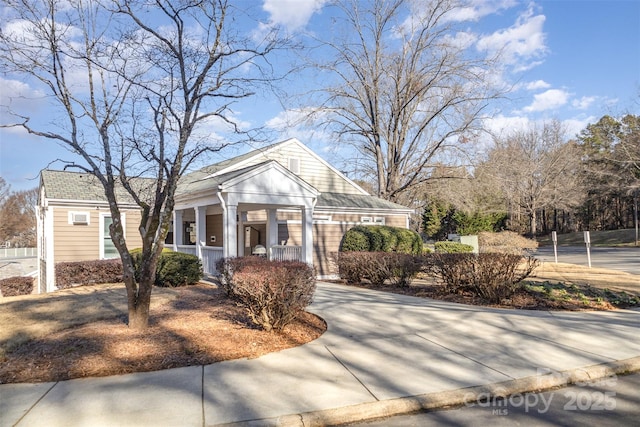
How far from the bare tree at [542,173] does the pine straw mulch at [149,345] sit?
40.2 metres

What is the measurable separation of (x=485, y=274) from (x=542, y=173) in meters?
40.5

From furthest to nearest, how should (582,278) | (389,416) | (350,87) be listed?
1. (350,87)
2. (582,278)
3. (389,416)

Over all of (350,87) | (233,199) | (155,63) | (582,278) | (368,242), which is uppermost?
(350,87)

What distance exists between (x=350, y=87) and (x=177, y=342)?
20.1m

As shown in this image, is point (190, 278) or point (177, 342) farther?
point (190, 278)

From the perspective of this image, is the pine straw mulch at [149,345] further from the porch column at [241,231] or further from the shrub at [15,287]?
the shrub at [15,287]

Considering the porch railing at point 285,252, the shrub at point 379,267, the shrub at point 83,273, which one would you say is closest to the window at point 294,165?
the porch railing at point 285,252

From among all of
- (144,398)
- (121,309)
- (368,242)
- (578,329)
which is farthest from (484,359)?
(368,242)

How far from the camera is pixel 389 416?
12.1 feet

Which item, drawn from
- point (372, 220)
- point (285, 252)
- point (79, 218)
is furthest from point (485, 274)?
point (79, 218)

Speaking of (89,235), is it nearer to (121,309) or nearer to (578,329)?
(121,309)

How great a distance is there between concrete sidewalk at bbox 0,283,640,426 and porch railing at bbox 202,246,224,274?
6468 millimetres

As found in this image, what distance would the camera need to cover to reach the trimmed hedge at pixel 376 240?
1471cm

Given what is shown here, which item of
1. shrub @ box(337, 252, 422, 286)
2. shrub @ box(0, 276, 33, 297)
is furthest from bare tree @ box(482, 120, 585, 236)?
shrub @ box(0, 276, 33, 297)
